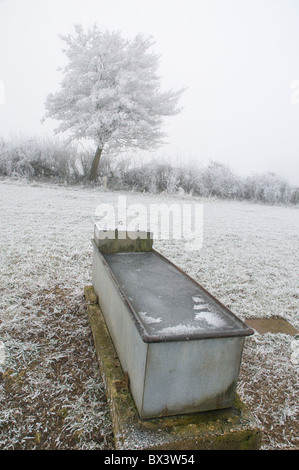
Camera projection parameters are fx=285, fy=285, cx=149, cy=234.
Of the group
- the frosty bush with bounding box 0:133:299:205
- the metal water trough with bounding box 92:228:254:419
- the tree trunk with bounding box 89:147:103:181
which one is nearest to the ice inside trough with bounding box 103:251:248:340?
the metal water trough with bounding box 92:228:254:419

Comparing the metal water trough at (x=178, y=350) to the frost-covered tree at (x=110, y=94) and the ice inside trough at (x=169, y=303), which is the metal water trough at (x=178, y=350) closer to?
the ice inside trough at (x=169, y=303)

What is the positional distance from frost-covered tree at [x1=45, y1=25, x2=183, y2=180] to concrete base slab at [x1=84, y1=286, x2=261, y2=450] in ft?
40.1

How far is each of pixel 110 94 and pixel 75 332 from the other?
40.0 feet

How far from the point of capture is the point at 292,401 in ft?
5.88

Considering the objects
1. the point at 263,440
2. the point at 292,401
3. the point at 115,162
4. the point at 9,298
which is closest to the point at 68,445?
the point at 263,440

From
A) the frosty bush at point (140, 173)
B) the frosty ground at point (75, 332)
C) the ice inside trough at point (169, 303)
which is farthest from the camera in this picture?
the frosty bush at point (140, 173)

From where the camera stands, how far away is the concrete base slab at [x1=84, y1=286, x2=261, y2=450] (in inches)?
49.3

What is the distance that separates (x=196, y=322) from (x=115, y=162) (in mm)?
13857

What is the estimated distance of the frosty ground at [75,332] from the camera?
4.96 ft

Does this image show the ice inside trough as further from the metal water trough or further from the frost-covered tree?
the frost-covered tree

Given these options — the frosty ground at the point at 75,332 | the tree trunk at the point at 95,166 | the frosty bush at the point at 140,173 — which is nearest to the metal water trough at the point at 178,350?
the frosty ground at the point at 75,332

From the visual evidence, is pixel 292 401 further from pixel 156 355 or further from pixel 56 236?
pixel 56 236

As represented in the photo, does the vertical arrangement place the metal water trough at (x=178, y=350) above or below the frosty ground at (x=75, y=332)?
above

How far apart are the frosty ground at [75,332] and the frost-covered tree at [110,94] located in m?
8.43
